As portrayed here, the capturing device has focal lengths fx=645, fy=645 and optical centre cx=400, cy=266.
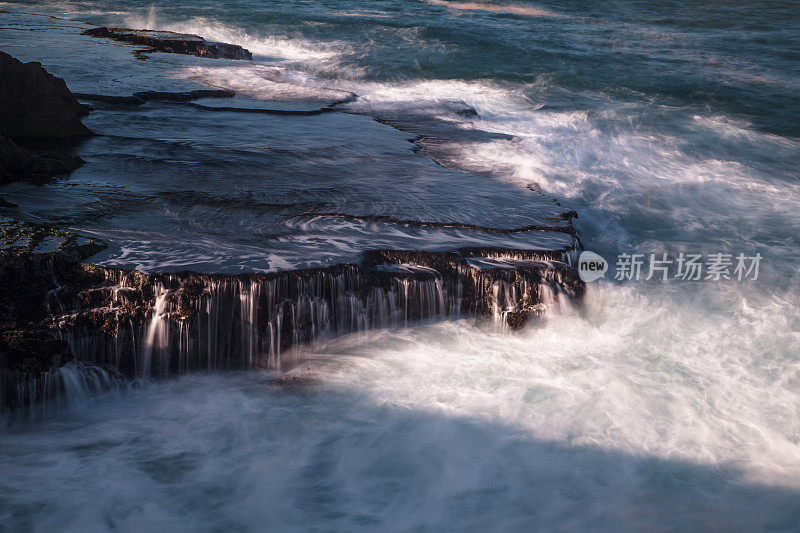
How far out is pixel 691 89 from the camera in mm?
12789

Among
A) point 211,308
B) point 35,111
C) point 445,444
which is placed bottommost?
point 445,444

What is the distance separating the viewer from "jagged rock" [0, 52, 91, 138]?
238 inches

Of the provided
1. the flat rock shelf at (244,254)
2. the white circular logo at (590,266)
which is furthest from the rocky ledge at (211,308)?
the white circular logo at (590,266)

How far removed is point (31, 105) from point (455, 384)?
4.98 metres

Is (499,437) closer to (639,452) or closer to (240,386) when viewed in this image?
(639,452)

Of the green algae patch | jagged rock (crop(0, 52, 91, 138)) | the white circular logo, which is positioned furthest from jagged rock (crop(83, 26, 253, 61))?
the white circular logo

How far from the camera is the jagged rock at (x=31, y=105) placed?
6047 millimetres

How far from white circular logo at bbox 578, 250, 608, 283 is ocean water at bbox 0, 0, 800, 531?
0.34 ft

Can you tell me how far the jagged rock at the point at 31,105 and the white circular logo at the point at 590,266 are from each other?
16.7 ft

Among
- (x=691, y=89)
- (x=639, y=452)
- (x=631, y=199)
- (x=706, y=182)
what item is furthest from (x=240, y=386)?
(x=691, y=89)

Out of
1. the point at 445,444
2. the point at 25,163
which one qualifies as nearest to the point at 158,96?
the point at 25,163

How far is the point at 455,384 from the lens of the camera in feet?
14.1

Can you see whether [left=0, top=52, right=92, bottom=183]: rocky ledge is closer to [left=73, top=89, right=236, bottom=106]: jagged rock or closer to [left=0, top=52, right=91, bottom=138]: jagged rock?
[left=0, top=52, right=91, bottom=138]: jagged rock

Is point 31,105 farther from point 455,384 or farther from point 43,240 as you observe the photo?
point 455,384
